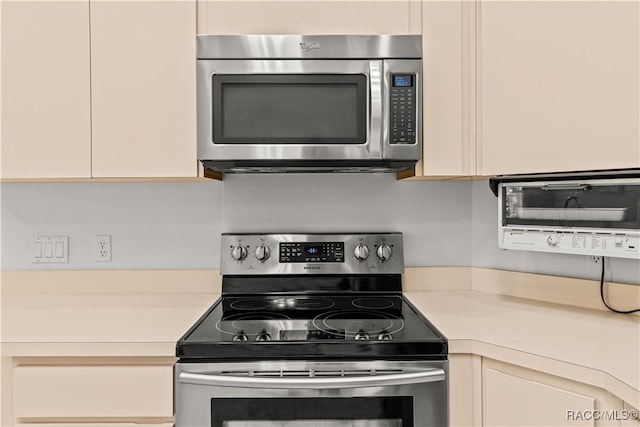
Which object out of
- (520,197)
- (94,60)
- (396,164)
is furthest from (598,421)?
(94,60)

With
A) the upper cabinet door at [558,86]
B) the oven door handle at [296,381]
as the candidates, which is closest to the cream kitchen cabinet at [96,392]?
the oven door handle at [296,381]

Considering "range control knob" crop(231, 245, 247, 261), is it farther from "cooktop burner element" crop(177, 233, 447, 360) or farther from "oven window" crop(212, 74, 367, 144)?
"oven window" crop(212, 74, 367, 144)

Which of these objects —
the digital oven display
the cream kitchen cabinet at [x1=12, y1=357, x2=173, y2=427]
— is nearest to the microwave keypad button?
the digital oven display

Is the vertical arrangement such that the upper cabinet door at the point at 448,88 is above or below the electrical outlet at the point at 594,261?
above

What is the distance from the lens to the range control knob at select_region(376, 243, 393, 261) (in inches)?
70.3

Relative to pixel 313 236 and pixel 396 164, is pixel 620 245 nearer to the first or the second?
pixel 396 164

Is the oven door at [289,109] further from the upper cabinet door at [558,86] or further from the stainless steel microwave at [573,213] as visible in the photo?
the stainless steel microwave at [573,213]

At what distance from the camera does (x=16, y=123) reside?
149 centimetres

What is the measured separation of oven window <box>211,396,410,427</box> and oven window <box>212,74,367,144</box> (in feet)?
2.37

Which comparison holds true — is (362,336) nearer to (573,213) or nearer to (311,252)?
(311,252)

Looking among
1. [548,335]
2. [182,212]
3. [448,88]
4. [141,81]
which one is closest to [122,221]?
[182,212]

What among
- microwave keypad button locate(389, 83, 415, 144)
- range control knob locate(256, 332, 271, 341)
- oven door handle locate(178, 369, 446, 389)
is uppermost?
microwave keypad button locate(389, 83, 415, 144)

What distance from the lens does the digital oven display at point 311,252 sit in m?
1.78

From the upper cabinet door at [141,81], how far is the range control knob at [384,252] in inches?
29.7
